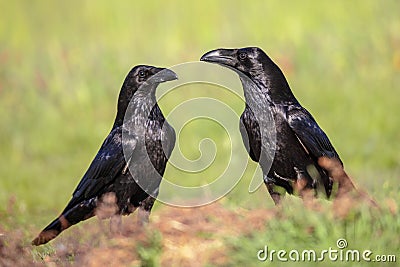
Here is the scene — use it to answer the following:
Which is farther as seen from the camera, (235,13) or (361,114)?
(235,13)

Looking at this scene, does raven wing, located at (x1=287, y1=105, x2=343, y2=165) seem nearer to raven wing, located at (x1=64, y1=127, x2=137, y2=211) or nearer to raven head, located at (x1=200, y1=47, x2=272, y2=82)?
raven head, located at (x1=200, y1=47, x2=272, y2=82)

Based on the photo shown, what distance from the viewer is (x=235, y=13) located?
1317cm

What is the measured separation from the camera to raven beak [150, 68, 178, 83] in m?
6.19

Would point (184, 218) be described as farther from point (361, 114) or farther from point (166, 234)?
point (361, 114)

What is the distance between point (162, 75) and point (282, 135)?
90 cm

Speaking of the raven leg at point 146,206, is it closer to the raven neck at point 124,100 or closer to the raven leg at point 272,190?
the raven neck at point 124,100

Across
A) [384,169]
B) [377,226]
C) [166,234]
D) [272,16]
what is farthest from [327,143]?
[272,16]

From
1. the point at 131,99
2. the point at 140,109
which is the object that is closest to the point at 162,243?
the point at 140,109

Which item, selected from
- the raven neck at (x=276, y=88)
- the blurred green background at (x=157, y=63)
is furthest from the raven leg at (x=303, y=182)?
the blurred green background at (x=157, y=63)

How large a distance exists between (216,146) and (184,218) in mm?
5567

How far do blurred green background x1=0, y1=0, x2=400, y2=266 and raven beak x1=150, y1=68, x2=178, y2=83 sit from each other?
12.2 feet

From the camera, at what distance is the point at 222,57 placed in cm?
623

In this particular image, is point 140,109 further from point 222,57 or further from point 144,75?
point 222,57

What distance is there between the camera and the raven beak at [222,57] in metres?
6.21
